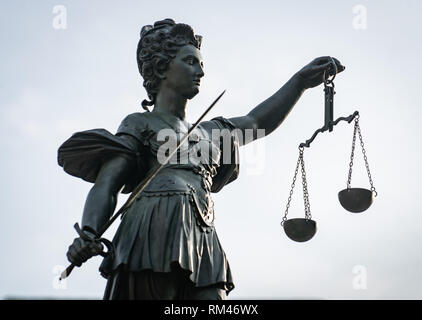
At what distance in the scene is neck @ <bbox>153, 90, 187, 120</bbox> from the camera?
44.7 feet

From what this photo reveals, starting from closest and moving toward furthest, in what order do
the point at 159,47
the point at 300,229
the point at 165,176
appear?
the point at 165,176, the point at 159,47, the point at 300,229

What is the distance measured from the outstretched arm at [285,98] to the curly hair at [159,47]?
3.24 ft

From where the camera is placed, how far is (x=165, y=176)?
12.9 metres

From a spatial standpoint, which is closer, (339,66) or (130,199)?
(130,199)

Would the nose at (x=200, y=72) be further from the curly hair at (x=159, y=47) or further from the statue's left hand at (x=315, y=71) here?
the statue's left hand at (x=315, y=71)

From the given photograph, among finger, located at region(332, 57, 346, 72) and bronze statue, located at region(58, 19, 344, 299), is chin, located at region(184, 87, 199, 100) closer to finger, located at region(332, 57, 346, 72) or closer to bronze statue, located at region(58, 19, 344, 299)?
bronze statue, located at region(58, 19, 344, 299)

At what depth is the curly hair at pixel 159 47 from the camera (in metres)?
13.7

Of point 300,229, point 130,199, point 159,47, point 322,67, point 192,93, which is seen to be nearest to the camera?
point 130,199

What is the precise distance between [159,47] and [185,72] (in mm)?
400

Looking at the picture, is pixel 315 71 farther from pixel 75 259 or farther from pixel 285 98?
pixel 75 259

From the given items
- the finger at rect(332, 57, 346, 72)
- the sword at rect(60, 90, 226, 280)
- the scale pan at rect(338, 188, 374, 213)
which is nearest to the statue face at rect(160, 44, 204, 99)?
the sword at rect(60, 90, 226, 280)

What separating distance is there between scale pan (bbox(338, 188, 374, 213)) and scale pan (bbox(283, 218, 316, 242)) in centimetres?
52

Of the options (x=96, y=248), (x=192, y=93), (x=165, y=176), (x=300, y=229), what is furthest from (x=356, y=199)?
(x=96, y=248)
